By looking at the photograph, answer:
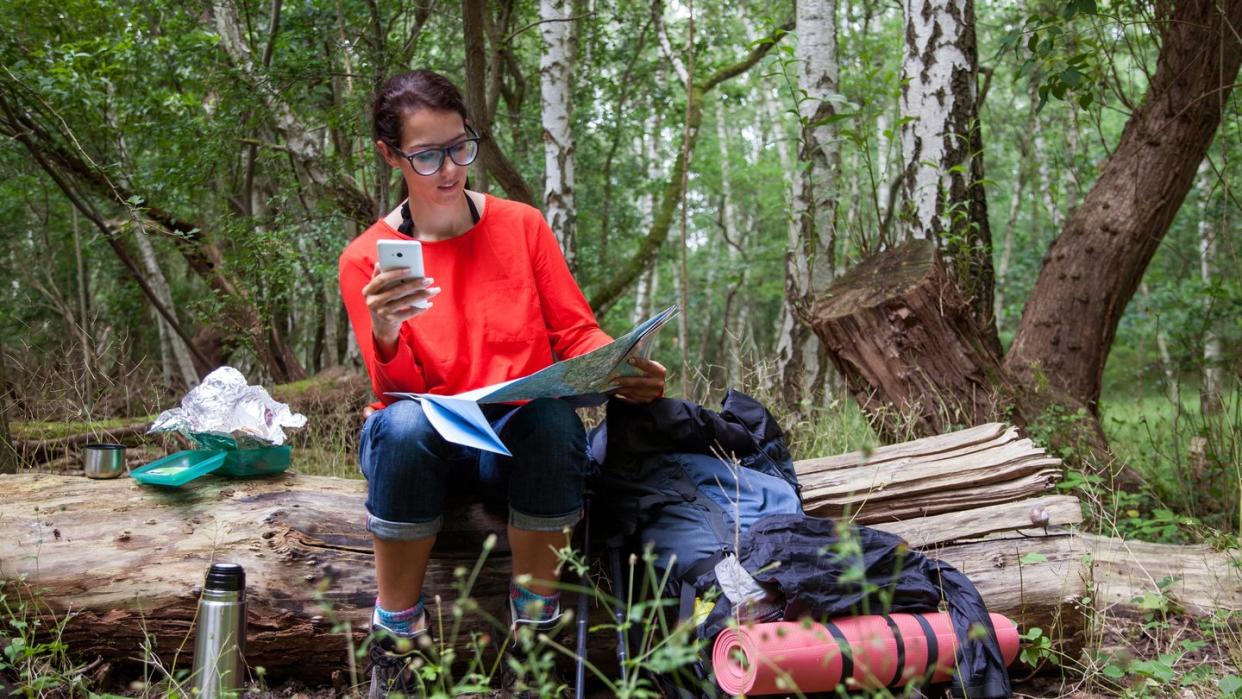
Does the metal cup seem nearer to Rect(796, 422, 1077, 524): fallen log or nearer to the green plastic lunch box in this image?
the green plastic lunch box

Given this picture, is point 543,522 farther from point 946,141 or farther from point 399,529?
point 946,141

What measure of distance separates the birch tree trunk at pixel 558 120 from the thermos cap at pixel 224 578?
16.7ft

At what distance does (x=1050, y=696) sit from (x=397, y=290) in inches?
87.8

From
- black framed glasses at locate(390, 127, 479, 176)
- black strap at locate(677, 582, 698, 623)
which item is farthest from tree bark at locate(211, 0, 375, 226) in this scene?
black strap at locate(677, 582, 698, 623)

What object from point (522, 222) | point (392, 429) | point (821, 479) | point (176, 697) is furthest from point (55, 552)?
point (821, 479)

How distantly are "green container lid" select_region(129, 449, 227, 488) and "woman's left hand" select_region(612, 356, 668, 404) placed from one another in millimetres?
1381

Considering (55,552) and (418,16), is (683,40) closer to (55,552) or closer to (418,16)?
(418,16)

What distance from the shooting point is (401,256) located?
2289 millimetres

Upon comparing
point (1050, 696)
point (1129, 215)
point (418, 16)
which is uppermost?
point (418, 16)

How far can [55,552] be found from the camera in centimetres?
296

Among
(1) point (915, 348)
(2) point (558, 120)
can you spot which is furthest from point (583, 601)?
(2) point (558, 120)

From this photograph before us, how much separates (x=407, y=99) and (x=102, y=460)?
1705 mm

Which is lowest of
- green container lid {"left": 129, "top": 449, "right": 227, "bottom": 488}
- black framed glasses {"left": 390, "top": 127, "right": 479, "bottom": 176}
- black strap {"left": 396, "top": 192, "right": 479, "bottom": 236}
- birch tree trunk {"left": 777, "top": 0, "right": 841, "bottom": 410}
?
green container lid {"left": 129, "top": 449, "right": 227, "bottom": 488}

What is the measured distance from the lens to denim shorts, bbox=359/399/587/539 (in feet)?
7.89
